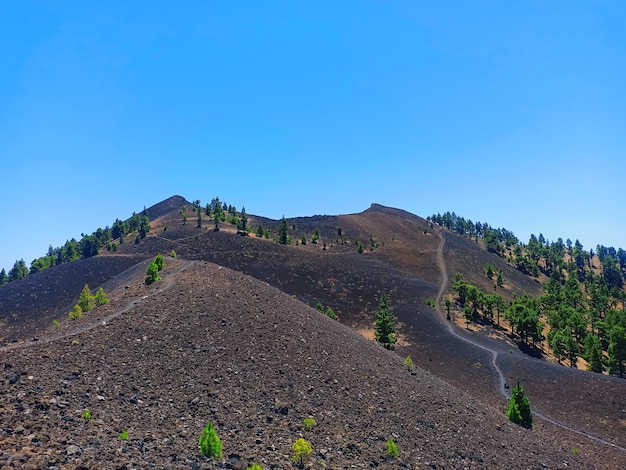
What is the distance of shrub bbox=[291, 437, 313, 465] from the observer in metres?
14.7

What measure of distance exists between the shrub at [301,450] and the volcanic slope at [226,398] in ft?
1.68

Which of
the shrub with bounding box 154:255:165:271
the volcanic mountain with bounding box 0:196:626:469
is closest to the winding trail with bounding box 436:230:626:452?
the volcanic mountain with bounding box 0:196:626:469

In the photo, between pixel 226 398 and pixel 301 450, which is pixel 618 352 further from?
pixel 226 398

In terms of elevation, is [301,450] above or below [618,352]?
above

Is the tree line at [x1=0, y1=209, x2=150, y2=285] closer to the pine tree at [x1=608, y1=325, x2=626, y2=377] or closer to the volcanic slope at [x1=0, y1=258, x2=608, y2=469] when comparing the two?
the volcanic slope at [x1=0, y1=258, x2=608, y2=469]

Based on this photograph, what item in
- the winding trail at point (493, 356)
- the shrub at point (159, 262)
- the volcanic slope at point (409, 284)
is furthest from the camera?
the volcanic slope at point (409, 284)

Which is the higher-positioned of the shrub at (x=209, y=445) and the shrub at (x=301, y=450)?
the shrub at (x=209, y=445)

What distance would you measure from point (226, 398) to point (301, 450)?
4812mm

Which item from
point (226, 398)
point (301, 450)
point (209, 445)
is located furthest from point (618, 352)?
point (209, 445)

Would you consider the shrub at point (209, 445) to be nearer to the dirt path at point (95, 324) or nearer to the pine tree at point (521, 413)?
the dirt path at point (95, 324)

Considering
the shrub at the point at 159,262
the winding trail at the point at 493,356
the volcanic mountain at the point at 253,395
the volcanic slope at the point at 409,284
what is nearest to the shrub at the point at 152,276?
the volcanic mountain at the point at 253,395

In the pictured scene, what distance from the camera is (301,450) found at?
48.4ft

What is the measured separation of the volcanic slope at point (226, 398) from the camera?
43.0 feet

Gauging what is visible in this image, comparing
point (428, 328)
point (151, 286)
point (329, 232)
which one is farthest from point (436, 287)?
point (151, 286)
